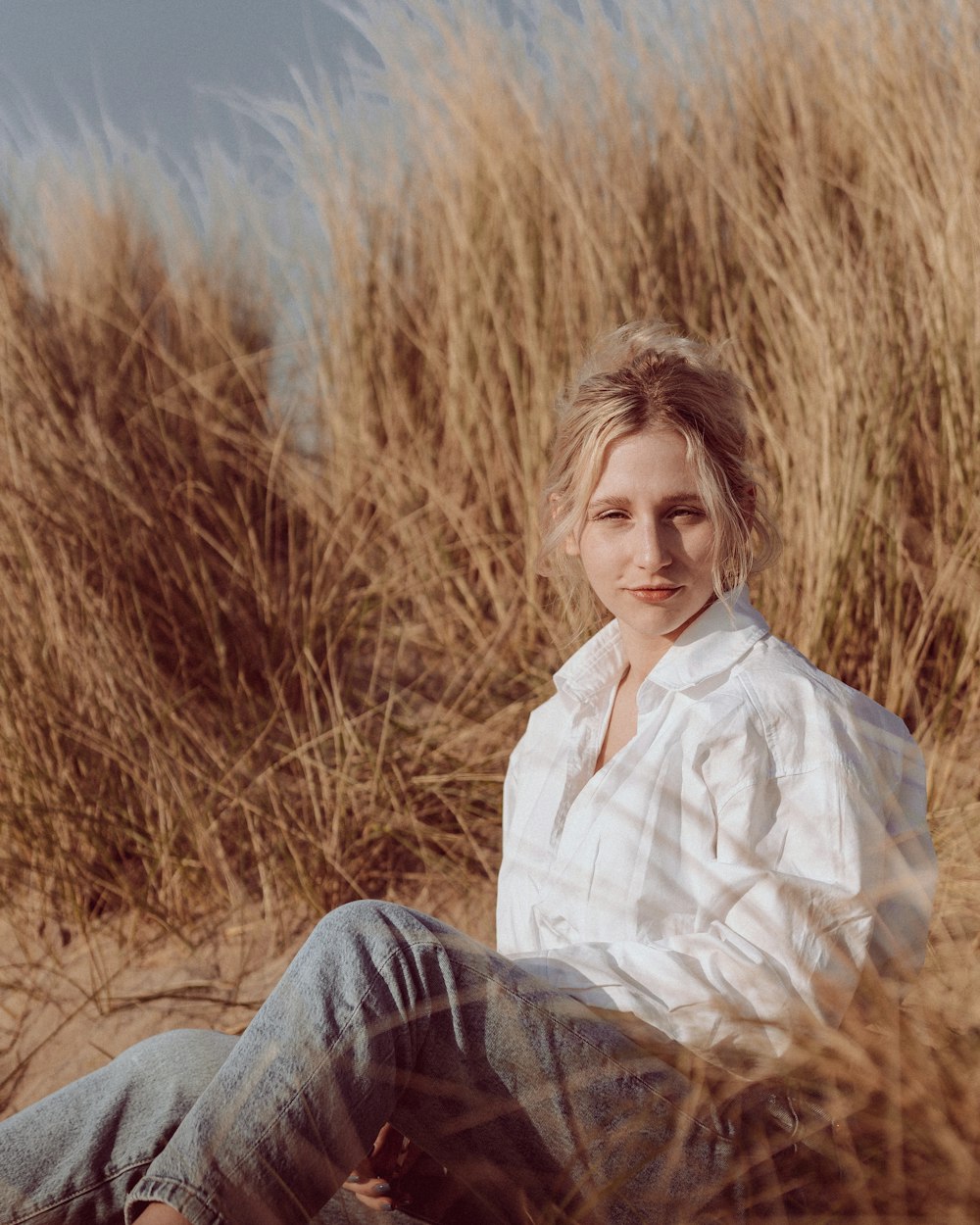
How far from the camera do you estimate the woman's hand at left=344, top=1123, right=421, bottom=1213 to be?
131cm

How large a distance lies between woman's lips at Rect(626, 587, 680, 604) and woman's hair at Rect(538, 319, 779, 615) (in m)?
0.06

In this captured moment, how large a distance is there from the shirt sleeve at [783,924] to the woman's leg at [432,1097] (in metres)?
0.06

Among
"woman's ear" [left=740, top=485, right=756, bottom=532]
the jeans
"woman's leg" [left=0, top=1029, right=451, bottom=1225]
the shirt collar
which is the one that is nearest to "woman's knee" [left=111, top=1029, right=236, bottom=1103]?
"woman's leg" [left=0, top=1029, right=451, bottom=1225]

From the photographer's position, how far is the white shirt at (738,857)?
3.58ft

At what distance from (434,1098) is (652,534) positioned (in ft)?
2.12

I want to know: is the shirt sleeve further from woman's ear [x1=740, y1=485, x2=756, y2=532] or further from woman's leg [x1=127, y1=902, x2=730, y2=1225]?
woman's ear [x1=740, y1=485, x2=756, y2=532]

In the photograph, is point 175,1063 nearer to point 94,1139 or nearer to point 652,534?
point 94,1139

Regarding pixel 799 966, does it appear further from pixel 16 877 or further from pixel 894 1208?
pixel 16 877

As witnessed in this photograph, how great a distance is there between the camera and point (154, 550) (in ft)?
8.44

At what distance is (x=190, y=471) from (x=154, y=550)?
0.21 meters

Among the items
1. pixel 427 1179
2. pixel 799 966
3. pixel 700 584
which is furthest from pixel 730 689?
Result: pixel 427 1179

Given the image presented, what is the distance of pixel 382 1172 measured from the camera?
1326 mm

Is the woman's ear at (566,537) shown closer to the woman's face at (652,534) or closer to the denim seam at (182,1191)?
the woman's face at (652,534)

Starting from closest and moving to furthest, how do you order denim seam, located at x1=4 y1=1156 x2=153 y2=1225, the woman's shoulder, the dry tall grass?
the woman's shoulder, denim seam, located at x1=4 y1=1156 x2=153 y2=1225, the dry tall grass
